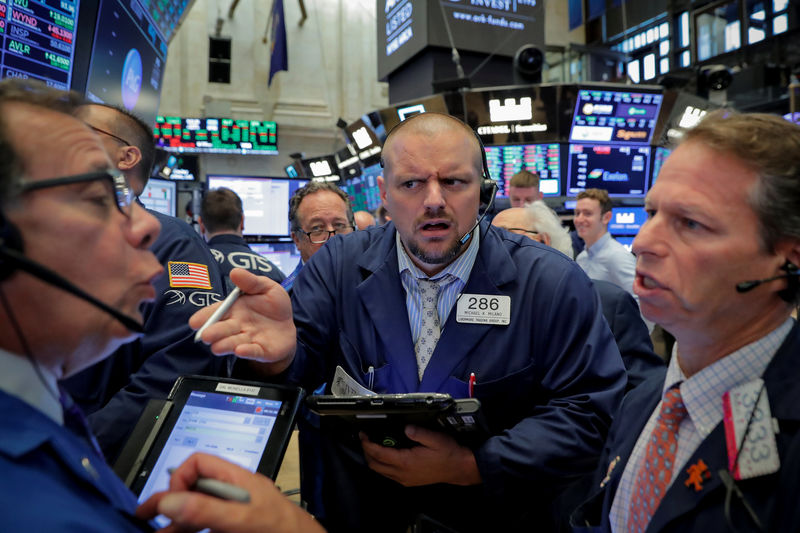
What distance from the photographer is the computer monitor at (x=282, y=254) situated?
240 inches

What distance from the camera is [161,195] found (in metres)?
5.76

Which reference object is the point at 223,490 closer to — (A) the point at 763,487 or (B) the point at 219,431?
(B) the point at 219,431

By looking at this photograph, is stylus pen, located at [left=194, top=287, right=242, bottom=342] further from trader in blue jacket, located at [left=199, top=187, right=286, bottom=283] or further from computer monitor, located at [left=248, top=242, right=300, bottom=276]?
computer monitor, located at [left=248, top=242, right=300, bottom=276]

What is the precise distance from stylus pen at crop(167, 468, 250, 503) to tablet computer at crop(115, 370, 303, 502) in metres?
0.52

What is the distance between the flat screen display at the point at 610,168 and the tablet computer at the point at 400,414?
6047 mm

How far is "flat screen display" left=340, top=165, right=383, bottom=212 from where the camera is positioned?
8.52m

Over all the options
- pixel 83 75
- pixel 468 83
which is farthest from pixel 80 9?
pixel 468 83

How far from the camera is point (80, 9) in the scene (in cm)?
214

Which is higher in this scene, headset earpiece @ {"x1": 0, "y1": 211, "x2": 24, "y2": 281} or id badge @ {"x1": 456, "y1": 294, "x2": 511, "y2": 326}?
headset earpiece @ {"x1": 0, "y1": 211, "x2": 24, "y2": 281}

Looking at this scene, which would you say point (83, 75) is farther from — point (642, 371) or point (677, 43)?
point (677, 43)

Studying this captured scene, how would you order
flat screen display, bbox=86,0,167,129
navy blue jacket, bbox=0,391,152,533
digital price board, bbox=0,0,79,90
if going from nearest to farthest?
navy blue jacket, bbox=0,391,152,533 → digital price board, bbox=0,0,79,90 → flat screen display, bbox=86,0,167,129

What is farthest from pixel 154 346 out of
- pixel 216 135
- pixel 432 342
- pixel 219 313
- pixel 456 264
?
pixel 216 135

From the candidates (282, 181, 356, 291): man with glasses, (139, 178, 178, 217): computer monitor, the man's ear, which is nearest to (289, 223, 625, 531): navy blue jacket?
the man's ear

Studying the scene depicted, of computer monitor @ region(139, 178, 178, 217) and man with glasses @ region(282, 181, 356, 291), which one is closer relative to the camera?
man with glasses @ region(282, 181, 356, 291)
